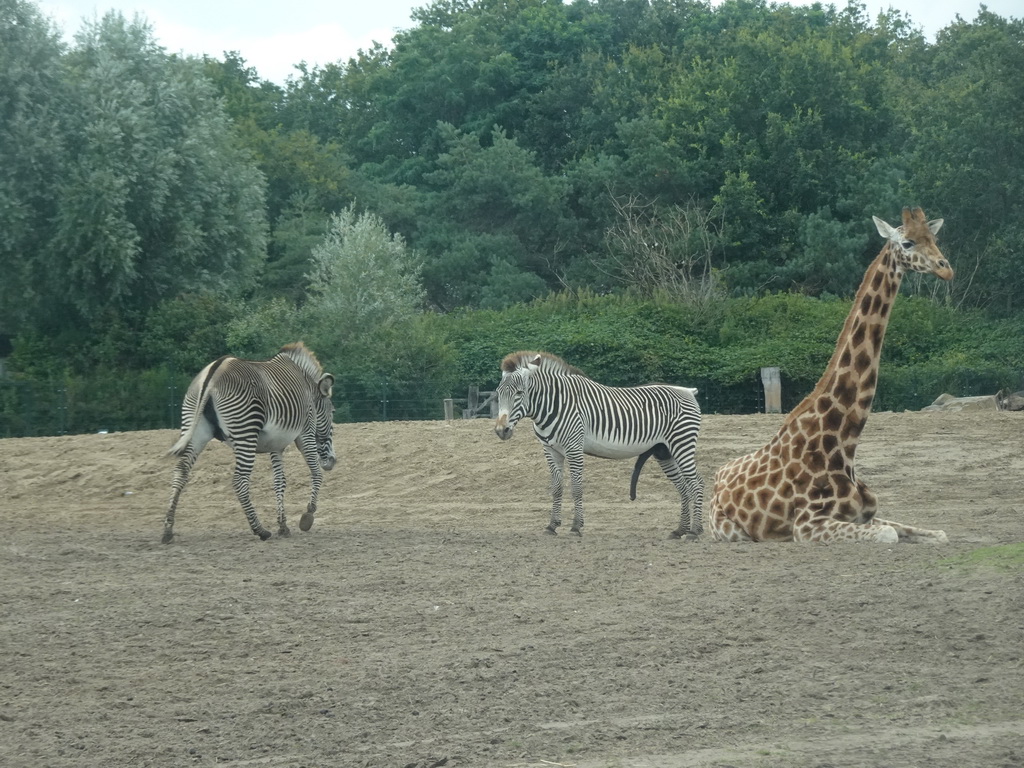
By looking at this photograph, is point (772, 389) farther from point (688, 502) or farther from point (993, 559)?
point (993, 559)

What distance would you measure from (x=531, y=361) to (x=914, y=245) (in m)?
5.12

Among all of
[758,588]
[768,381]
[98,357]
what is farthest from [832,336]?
[758,588]

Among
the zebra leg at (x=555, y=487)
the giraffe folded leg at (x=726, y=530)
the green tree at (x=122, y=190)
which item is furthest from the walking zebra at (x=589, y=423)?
the green tree at (x=122, y=190)

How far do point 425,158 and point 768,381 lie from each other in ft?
97.2

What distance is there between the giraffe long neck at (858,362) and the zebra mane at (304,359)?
700 cm

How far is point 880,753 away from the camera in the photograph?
543 cm

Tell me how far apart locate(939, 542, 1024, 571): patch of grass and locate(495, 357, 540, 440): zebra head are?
19.4 ft

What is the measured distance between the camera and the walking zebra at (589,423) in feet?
47.9

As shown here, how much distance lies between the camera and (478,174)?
170 ft

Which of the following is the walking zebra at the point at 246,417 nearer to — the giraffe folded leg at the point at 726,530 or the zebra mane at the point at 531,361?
the zebra mane at the point at 531,361

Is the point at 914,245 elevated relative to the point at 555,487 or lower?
elevated

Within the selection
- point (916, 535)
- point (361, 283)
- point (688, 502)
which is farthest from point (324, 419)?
point (361, 283)

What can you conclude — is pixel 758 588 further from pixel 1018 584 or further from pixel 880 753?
pixel 880 753

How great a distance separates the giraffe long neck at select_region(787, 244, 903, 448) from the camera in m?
11.6
